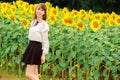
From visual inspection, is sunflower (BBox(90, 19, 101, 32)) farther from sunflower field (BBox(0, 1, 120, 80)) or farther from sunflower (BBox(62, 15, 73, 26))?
sunflower (BBox(62, 15, 73, 26))

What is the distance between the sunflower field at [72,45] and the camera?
6.40 m

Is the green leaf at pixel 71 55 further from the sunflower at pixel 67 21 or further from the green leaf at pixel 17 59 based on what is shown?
the green leaf at pixel 17 59

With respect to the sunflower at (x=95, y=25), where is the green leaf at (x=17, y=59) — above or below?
below

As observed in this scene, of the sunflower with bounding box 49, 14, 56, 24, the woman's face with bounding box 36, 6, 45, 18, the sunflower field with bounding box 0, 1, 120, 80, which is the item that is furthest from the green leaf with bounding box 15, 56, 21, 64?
the woman's face with bounding box 36, 6, 45, 18

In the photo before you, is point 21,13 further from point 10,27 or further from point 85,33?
point 85,33

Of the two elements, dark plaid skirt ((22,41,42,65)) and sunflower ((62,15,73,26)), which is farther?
sunflower ((62,15,73,26))

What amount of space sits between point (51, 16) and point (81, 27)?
25.8 inches

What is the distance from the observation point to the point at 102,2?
11.4 meters

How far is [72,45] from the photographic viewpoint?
665 centimetres

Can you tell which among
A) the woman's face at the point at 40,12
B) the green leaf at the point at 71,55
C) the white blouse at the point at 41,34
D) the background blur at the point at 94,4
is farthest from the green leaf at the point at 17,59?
the background blur at the point at 94,4

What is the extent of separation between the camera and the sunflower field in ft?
21.0

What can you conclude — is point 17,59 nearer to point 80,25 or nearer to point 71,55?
point 71,55

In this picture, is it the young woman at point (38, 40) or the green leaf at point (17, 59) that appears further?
the green leaf at point (17, 59)

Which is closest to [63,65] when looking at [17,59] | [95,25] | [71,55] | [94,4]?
[71,55]
